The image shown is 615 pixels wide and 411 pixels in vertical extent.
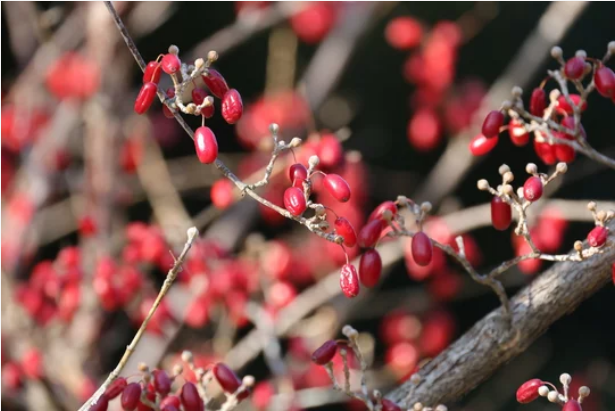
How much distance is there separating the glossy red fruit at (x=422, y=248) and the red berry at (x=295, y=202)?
0.17 metres

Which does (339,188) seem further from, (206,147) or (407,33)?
(407,33)

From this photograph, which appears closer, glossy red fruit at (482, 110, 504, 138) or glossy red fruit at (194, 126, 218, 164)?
glossy red fruit at (194, 126, 218, 164)

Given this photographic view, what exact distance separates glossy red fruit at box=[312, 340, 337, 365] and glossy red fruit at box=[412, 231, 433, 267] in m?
0.17

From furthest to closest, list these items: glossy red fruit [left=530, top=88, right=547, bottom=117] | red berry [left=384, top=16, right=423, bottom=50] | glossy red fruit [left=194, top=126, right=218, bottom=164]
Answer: red berry [left=384, top=16, right=423, bottom=50] < glossy red fruit [left=530, top=88, right=547, bottom=117] < glossy red fruit [left=194, top=126, right=218, bottom=164]

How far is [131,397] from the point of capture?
1.00m

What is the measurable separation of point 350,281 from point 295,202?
0.12 metres

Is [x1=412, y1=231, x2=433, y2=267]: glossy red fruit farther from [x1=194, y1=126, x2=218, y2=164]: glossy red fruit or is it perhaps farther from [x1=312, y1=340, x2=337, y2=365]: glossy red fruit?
[x1=194, y1=126, x2=218, y2=164]: glossy red fruit

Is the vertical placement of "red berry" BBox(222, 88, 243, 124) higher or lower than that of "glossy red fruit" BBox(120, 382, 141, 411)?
higher

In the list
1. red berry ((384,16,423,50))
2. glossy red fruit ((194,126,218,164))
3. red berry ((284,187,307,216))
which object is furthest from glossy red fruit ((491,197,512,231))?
red berry ((384,16,423,50))

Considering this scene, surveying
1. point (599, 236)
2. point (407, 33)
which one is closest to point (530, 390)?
point (599, 236)

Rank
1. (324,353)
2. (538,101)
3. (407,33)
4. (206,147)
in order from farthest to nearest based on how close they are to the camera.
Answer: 1. (407,33)
2. (538,101)
3. (324,353)
4. (206,147)

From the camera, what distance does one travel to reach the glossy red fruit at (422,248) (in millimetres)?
1029

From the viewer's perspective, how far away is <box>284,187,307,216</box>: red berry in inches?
37.5

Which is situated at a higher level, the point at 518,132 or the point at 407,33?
the point at 407,33
